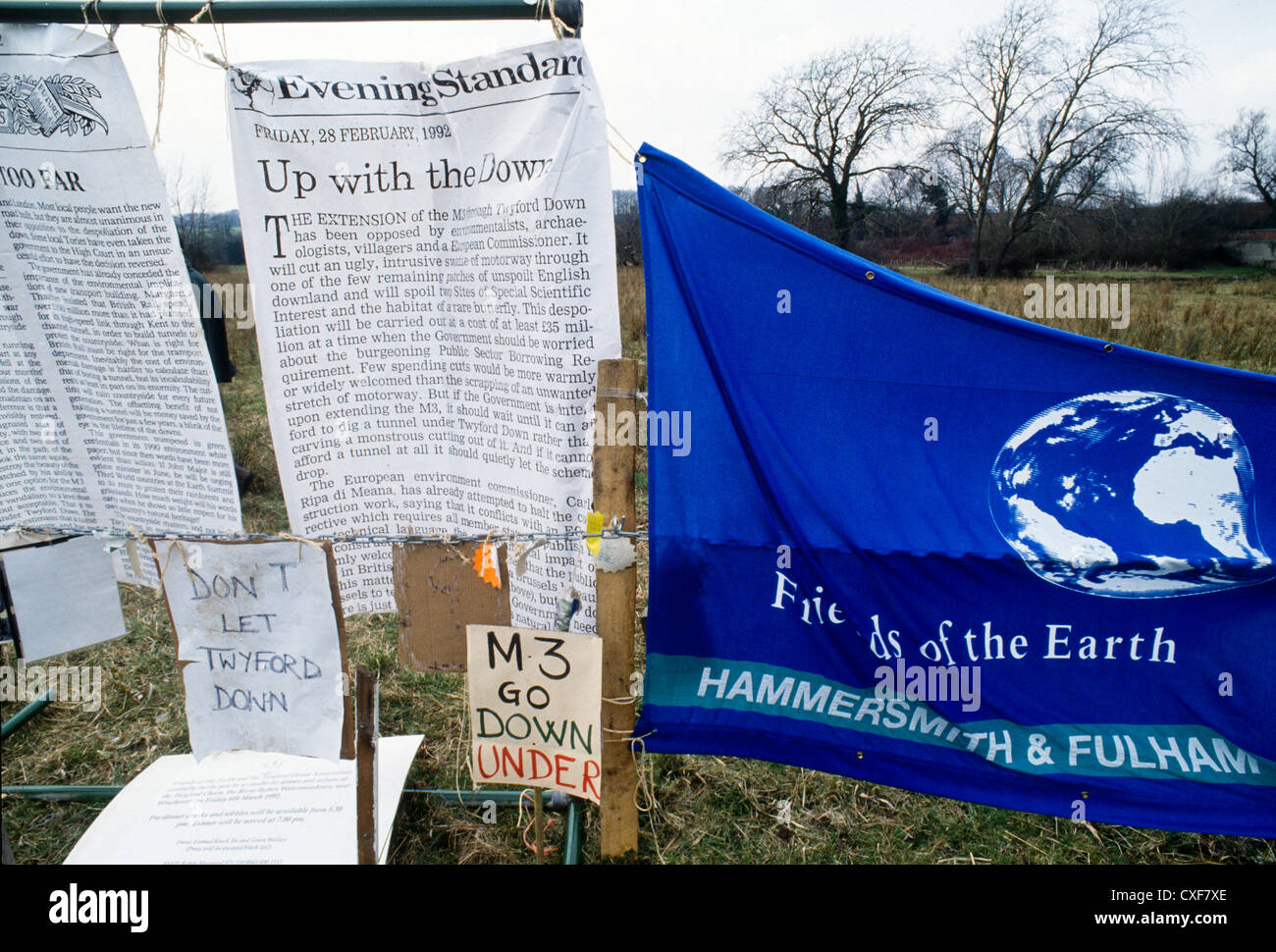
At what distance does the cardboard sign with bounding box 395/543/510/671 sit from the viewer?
2.13m

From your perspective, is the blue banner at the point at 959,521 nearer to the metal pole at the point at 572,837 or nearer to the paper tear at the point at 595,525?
the paper tear at the point at 595,525

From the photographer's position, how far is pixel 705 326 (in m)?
1.98

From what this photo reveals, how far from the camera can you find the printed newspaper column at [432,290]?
1992 mm

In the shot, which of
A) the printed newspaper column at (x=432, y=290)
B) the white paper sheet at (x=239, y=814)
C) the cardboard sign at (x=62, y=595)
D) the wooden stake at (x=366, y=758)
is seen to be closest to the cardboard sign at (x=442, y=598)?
the printed newspaper column at (x=432, y=290)

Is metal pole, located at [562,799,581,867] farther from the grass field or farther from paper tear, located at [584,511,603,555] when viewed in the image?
paper tear, located at [584,511,603,555]

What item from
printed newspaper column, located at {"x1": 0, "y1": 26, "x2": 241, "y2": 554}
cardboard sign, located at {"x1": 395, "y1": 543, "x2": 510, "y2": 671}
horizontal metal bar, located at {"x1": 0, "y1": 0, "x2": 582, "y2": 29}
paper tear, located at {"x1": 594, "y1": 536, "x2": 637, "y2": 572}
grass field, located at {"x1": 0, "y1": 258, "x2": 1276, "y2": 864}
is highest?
horizontal metal bar, located at {"x1": 0, "y1": 0, "x2": 582, "y2": 29}

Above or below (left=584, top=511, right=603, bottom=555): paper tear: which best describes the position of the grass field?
below

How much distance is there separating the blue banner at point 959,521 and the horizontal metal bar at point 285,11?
0.54m

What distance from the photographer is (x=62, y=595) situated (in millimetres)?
2617

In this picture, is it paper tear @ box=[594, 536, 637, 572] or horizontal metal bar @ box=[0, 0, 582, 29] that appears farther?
paper tear @ box=[594, 536, 637, 572]

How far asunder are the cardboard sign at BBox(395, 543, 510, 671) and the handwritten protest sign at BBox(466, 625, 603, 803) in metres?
0.10

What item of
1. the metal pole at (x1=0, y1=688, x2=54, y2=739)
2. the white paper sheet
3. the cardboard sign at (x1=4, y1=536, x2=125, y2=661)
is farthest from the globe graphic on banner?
the metal pole at (x1=0, y1=688, x2=54, y2=739)

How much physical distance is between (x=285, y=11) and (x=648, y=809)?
111 inches

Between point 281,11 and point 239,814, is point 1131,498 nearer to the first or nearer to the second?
point 281,11
